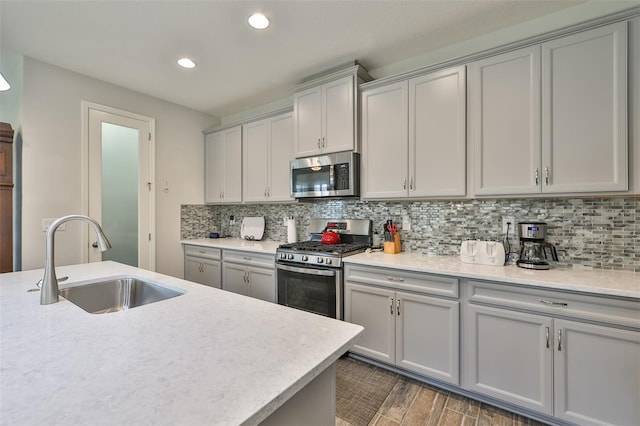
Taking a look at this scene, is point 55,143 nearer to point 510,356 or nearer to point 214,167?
point 214,167

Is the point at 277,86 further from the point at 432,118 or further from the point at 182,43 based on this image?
the point at 432,118

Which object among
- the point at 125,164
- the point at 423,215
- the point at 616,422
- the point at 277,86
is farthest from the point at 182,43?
the point at 616,422

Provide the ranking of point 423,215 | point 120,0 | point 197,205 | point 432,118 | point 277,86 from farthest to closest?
point 197,205
point 277,86
point 423,215
point 432,118
point 120,0

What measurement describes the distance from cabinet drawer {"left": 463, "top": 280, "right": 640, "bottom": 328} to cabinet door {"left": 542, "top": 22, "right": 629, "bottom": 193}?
26.6 inches

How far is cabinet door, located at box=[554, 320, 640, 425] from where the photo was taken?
1.44 m

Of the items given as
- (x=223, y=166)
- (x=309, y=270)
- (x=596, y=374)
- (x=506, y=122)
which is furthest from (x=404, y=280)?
(x=223, y=166)

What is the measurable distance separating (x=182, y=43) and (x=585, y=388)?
3.58 metres

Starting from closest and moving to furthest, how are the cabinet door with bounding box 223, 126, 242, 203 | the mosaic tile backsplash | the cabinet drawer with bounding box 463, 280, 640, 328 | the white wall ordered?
1. the cabinet drawer with bounding box 463, 280, 640, 328
2. the mosaic tile backsplash
3. the white wall
4. the cabinet door with bounding box 223, 126, 242, 203

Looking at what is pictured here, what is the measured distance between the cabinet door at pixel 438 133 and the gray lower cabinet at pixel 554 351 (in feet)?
2.66

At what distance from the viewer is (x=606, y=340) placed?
58.3 inches

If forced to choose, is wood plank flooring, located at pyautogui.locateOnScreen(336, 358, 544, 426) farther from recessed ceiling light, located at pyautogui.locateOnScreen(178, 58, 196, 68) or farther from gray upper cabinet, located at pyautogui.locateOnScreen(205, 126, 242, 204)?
recessed ceiling light, located at pyautogui.locateOnScreen(178, 58, 196, 68)

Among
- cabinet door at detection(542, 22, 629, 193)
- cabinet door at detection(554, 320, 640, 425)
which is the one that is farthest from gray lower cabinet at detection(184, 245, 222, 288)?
cabinet door at detection(542, 22, 629, 193)

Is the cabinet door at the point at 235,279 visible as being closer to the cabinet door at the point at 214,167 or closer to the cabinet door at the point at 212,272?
the cabinet door at the point at 212,272

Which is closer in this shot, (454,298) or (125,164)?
(454,298)
